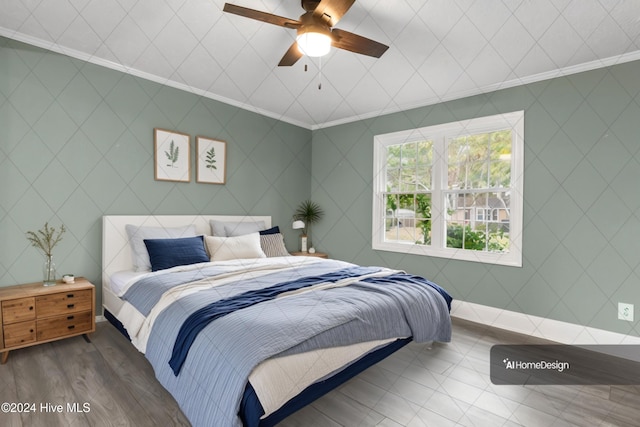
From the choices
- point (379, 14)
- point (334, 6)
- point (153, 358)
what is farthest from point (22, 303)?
point (379, 14)

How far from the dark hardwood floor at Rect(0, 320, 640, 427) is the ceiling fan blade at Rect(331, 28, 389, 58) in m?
2.30

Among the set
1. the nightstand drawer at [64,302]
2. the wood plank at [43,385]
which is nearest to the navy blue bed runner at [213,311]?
the wood plank at [43,385]

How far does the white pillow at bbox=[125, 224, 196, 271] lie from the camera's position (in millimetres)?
3088

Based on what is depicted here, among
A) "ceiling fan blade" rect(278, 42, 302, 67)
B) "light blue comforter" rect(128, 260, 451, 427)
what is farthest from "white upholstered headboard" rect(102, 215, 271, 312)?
"ceiling fan blade" rect(278, 42, 302, 67)

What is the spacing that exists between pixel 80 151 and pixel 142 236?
971 millimetres

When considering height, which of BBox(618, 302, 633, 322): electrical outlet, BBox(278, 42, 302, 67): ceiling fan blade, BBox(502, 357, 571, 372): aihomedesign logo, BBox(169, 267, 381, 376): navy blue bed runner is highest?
BBox(278, 42, 302, 67): ceiling fan blade

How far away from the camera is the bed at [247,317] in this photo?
1.48m

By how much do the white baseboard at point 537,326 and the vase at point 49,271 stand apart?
407 cm

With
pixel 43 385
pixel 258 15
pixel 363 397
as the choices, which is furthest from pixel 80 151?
pixel 363 397

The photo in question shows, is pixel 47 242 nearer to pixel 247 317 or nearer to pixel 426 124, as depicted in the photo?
pixel 247 317

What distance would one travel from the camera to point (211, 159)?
396 centimetres

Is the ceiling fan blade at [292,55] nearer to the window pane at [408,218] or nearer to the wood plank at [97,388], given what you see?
the window pane at [408,218]

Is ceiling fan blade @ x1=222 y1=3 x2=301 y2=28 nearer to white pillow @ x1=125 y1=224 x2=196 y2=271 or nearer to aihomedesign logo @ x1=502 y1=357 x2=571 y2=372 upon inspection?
white pillow @ x1=125 y1=224 x2=196 y2=271

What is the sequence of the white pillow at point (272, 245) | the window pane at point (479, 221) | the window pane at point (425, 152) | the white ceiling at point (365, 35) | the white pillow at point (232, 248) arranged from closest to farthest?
the white ceiling at point (365, 35)
the white pillow at point (232, 248)
the window pane at point (479, 221)
the white pillow at point (272, 245)
the window pane at point (425, 152)
